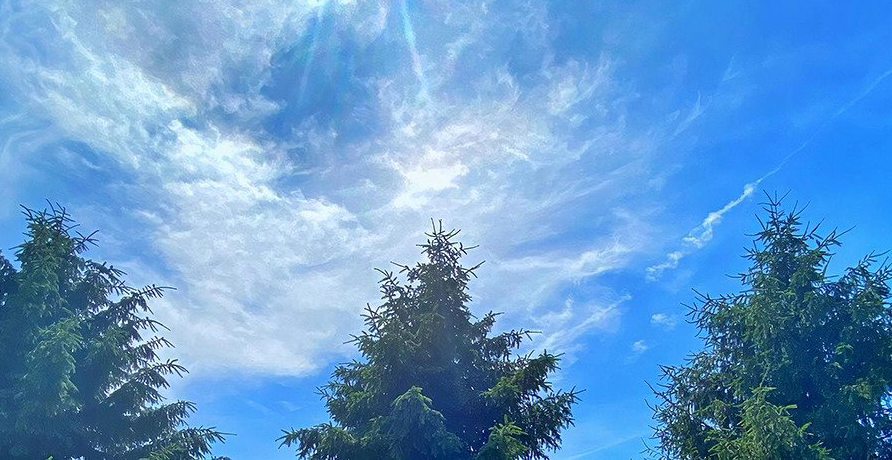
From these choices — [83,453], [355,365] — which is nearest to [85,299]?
[83,453]

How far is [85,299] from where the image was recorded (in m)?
17.0

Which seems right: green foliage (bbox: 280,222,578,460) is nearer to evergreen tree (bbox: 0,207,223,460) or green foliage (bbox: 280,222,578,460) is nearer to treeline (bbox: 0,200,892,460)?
treeline (bbox: 0,200,892,460)

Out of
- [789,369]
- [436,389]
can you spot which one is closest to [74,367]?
[436,389]

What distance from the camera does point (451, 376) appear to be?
15.3 meters

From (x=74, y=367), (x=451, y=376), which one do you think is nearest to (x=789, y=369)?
(x=451, y=376)

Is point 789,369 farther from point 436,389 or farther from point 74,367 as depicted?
point 74,367

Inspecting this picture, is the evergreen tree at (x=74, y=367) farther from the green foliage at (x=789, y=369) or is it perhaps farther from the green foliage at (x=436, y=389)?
the green foliage at (x=789, y=369)

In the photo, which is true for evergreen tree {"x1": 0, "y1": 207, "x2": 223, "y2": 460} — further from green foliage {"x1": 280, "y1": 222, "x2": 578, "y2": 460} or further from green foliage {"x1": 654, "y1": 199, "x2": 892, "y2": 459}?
green foliage {"x1": 654, "y1": 199, "x2": 892, "y2": 459}

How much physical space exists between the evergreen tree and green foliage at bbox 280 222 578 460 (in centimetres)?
469

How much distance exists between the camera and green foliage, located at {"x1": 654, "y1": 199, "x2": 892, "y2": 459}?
12.8 meters

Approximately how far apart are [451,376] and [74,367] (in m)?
9.58

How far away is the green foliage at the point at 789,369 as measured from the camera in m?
12.8

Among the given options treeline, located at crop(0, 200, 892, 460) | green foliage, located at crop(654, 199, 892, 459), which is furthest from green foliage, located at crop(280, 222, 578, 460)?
green foliage, located at crop(654, 199, 892, 459)

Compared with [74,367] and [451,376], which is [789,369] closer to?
[451,376]
